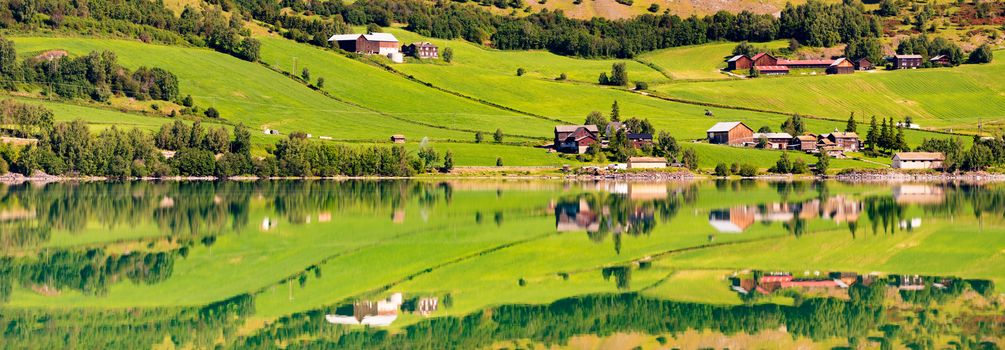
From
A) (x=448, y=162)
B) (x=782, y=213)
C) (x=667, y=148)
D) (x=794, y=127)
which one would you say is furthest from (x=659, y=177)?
(x=782, y=213)

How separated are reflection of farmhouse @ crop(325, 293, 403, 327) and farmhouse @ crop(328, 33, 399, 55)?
15021cm

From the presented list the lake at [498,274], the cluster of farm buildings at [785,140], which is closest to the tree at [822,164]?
the cluster of farm buildings at [785,140]

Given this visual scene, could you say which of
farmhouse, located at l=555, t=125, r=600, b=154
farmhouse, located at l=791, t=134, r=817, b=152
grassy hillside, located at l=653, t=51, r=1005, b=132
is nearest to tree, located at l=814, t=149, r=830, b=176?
farmhouse, located at l=791, t=134, r=817, b=152

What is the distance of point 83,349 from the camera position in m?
33.9

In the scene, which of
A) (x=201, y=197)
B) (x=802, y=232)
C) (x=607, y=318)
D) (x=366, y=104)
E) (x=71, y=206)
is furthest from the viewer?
(x=366, y=104)

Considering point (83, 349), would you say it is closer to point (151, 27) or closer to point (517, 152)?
point (517, 152)

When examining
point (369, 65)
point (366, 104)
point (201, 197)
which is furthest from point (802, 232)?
point (369, 65)

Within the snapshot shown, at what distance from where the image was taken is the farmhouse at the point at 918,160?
140000mm

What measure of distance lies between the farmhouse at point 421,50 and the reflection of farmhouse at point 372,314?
151143mm

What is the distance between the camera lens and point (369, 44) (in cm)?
19062

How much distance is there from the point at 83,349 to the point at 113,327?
301 centimetres

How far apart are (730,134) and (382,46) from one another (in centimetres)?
6242

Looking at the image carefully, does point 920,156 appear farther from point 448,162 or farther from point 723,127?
point 448,162

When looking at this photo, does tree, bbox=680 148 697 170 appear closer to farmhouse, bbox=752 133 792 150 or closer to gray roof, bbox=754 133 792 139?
farmhouse, bbox=752 133 792 150
